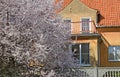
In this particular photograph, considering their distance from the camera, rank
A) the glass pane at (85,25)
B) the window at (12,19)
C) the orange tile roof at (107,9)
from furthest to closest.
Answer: the orange tile roof at (107,9) < the glass pane at (85,25) < the window at (12,19)

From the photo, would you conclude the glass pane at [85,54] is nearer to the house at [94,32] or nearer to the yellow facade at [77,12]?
the house at [94,32]

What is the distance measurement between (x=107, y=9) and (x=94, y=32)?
4.51 meters

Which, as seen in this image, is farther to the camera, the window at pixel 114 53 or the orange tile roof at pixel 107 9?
the orange tile roof at pixel 107 9

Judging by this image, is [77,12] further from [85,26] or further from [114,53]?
[114,53]

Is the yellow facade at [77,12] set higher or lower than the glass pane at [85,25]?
higher

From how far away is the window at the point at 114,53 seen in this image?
1479 inches

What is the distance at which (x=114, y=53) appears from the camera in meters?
37.7

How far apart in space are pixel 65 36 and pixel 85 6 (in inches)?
726

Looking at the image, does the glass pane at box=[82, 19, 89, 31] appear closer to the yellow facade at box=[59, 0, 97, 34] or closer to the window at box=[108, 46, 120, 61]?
the yellow facade at box=[59, 0, 97, 34]

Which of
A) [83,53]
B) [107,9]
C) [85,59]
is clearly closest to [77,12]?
[107,9]

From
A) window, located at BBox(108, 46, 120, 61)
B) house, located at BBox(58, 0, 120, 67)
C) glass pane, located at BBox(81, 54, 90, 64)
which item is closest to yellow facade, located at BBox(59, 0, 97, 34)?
house, located at BBox(58, 0, 120, 67)

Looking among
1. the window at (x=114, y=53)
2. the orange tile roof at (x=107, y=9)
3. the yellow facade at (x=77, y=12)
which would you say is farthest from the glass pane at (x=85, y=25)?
the window at (x=114, y=53)

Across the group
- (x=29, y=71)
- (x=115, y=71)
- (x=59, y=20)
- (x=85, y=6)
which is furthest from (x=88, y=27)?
(x=29, y=71)

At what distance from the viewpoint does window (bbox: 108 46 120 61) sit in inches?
1479
